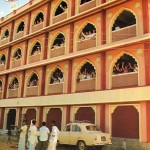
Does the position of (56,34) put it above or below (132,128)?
above

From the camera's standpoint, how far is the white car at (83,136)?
13662 mm

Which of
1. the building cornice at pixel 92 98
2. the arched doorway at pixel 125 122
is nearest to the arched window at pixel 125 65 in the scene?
the building cornice at pixel 92 98

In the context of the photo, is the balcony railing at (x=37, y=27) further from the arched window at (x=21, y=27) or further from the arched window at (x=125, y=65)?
the arched window at (x=125, y=65)

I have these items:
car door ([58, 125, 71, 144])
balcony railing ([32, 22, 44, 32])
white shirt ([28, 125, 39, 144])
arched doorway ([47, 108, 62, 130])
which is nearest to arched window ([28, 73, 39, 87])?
arched doorway ([47, 108, 62, 130])

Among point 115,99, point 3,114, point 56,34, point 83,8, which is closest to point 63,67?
point 56,34

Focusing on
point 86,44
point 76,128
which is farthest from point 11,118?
point 76,128

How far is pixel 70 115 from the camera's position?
62.4ft

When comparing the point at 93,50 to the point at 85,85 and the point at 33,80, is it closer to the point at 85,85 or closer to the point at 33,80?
the point at 85,85

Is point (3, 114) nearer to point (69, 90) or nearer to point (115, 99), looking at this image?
point (69, 90)

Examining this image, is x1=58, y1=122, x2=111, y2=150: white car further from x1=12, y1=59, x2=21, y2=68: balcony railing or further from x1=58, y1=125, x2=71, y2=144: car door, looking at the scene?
x1=12, y1=59, x2=21, y2=68: balcony railing

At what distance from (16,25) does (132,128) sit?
58.8 feet

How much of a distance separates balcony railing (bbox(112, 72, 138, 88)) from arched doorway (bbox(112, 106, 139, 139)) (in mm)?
1451

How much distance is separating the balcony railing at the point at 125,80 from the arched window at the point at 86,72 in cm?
220

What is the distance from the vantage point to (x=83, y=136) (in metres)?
14.1
